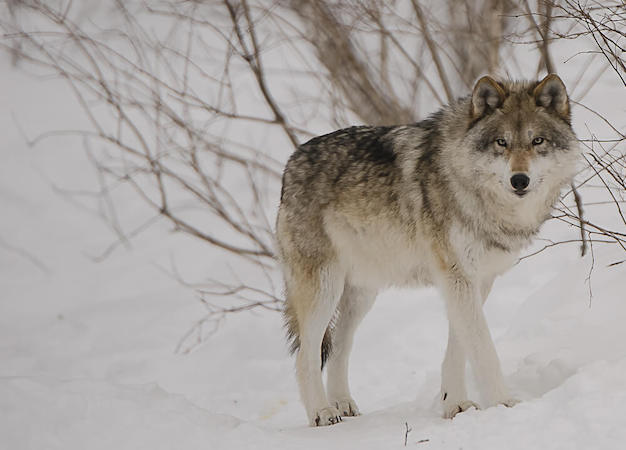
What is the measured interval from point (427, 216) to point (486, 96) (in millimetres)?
680

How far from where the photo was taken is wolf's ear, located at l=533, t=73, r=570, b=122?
4004mm

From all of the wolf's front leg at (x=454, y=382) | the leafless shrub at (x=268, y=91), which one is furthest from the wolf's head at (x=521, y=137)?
the wolf's front leg at (x=454, y=382)

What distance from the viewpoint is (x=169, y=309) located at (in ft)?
28.4

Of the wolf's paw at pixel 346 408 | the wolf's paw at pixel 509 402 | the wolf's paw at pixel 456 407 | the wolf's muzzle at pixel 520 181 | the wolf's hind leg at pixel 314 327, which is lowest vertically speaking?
the wolf's paw at pixel 509 402

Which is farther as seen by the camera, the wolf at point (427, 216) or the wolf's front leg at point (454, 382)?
the wolf's front leg at point (454, 382)

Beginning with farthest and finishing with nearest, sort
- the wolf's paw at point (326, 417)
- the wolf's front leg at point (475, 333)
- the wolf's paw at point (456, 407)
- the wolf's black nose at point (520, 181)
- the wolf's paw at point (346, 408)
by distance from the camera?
the wolf's paw at point (346, 408) → the wolf's paw at point (326, 417) → the wolf's paw at point (456, 407) → the wolf's front leg at point (475, 333) → the wolf's black nose at point (520, 181)

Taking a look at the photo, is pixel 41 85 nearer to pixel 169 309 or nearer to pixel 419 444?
pixel 169 309

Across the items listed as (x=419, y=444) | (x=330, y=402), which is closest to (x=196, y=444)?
(x=419, y=444)

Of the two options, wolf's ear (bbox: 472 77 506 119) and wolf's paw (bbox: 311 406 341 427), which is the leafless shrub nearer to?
wolf's ear (bbox: 472 77 506 119)

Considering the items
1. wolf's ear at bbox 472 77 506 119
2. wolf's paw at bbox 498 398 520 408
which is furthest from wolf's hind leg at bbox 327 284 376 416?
wolf's ear at bbox 472 77 506 119

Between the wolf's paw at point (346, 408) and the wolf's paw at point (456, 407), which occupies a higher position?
the wolf's paw at point (346, 408)

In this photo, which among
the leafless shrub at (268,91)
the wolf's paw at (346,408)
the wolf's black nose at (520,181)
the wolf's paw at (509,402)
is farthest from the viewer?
the leafless shrub at (268,91)

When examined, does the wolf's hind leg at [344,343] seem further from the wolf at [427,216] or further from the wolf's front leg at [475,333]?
the wolf's front leg at [475,333]

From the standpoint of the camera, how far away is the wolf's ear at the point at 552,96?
4.00 meters
